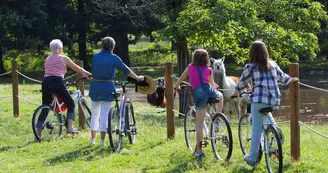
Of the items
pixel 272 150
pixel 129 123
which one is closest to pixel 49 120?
pixel 129 123

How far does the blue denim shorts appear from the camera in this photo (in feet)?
26.1

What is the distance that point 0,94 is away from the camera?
21.1 m

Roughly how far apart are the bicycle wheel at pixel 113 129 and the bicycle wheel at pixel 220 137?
5.46 ft

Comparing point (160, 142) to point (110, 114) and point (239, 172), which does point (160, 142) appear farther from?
point (239, 172)

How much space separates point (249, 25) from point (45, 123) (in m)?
7.43

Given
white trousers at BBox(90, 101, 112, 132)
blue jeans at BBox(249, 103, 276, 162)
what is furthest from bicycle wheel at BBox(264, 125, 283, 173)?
white trousers at BBox(90, 101, 112, 132)

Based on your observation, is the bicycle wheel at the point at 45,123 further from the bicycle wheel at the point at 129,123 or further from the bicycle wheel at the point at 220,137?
the bicycle wheel at the point at 220,137

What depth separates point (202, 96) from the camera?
7.94 metres

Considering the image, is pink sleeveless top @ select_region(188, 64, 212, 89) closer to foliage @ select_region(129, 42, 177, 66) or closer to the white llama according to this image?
the white llama

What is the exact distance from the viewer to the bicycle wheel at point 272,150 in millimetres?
6769

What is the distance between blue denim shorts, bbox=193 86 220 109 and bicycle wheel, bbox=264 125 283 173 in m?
1.24

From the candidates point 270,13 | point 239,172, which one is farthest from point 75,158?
point 270,13

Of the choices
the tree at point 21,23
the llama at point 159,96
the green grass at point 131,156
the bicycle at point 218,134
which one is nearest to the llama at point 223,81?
the llama at point 159,96

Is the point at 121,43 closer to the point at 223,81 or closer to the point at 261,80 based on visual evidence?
the point at 223,81
